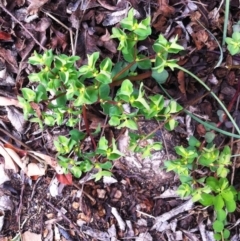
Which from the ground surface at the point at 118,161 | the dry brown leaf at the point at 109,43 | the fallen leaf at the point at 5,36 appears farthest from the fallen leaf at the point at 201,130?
the fallen leaf at the point at 5,36

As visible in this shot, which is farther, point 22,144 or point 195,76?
point 22,144

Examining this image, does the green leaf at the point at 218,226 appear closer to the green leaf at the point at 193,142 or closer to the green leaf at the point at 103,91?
the green leaf at the point at 193,142

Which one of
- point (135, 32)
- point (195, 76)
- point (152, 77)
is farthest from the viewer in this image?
point (152, 77)

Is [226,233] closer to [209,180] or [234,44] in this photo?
[209,180]

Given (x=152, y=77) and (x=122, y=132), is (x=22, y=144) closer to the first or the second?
(x=122, y=132)

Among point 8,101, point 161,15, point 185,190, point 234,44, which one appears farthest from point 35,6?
point 185,190

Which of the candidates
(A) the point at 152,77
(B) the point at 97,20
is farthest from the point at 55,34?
(A) the point at 152,77
